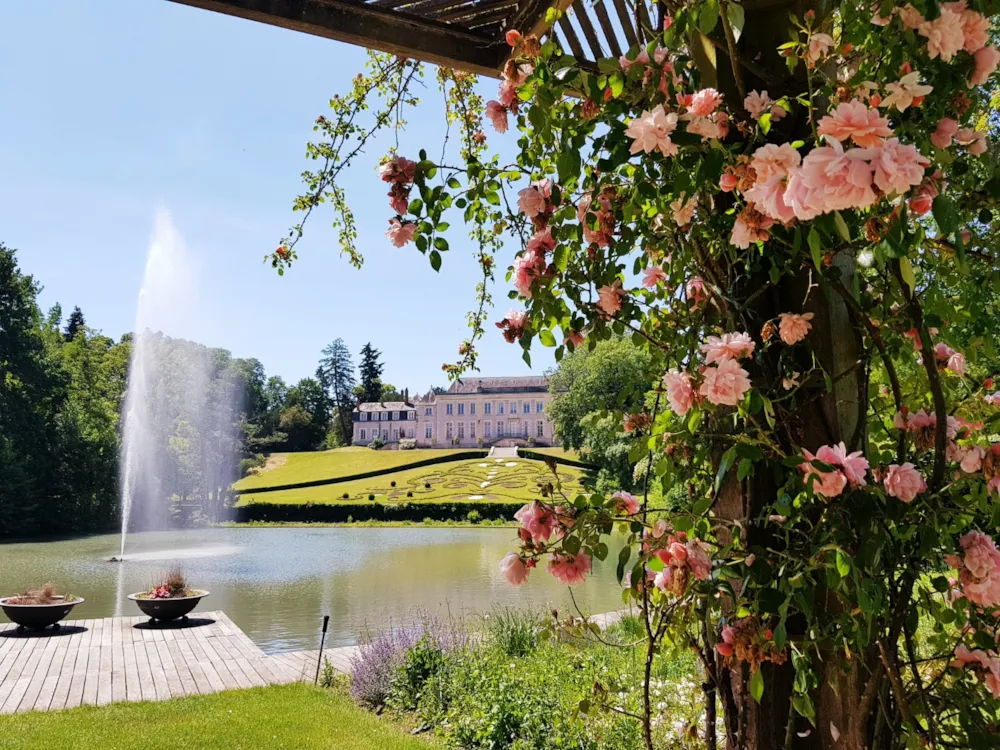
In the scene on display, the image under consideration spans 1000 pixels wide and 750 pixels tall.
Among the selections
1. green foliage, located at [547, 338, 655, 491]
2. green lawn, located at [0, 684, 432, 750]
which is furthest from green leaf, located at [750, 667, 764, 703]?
green foliage, located at [547, 338, 655, 491]

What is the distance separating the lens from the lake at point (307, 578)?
426 inches

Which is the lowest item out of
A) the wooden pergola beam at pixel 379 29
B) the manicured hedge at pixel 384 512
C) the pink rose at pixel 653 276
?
the manicured hedge at pixel 384 512

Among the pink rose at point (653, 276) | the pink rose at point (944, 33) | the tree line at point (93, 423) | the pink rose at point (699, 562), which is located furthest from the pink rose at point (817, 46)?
the tree line at point (93, 423)

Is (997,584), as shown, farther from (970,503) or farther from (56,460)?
(56,460)

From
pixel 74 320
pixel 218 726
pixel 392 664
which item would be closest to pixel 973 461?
pixel 218 726

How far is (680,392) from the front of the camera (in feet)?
3.78

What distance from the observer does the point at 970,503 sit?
45.1 inches

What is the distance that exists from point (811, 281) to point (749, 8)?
526 mm

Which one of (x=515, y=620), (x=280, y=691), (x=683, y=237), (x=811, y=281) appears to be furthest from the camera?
(x=515, y=620)

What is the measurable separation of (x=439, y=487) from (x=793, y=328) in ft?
130

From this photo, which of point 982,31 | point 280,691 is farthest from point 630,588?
point 280,691

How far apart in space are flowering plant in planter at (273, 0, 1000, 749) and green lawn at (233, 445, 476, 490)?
147 ft

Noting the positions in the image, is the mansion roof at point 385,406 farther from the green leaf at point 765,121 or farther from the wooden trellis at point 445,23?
the green leaf at point 765,121

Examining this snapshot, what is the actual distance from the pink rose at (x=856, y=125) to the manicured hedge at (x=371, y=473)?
42192 mm
